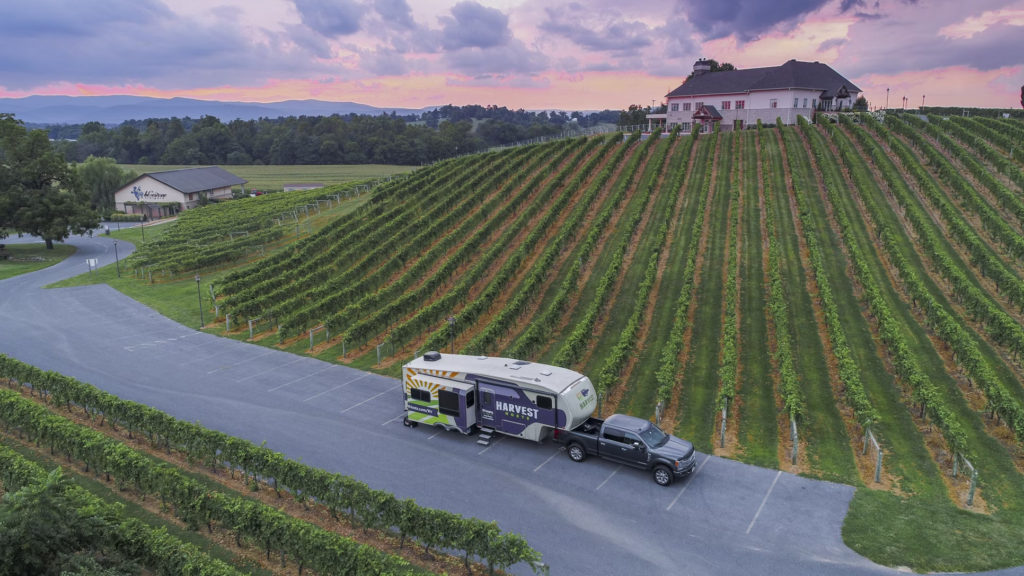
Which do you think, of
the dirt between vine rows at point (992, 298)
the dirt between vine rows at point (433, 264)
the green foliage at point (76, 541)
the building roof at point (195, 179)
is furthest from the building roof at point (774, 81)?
the green foliage at point (76, 541)

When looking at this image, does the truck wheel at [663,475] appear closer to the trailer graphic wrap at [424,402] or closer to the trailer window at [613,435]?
the trailer window at [613,435]

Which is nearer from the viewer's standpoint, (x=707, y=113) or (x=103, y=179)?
(x=707, y=113)

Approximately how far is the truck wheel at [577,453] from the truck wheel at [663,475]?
274 cm

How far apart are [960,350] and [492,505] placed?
2248cm

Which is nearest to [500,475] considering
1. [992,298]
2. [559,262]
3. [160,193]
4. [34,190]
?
[559,262]

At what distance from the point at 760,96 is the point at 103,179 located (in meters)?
112

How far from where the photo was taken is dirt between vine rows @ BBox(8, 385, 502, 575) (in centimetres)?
1600

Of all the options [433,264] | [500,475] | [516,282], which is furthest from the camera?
[433,264]

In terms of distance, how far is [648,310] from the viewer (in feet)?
122

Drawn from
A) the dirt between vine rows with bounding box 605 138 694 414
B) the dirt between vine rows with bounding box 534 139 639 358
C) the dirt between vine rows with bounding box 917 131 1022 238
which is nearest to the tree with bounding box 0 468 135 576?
the dirt between vine rows with bounding box 605 138 694 414

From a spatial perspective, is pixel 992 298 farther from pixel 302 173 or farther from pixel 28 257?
pixel 302 173

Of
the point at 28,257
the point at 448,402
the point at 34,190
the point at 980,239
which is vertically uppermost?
the point at 34,190

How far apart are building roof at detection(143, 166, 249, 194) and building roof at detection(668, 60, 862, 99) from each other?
3265 inches

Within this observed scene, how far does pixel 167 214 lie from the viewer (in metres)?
102
